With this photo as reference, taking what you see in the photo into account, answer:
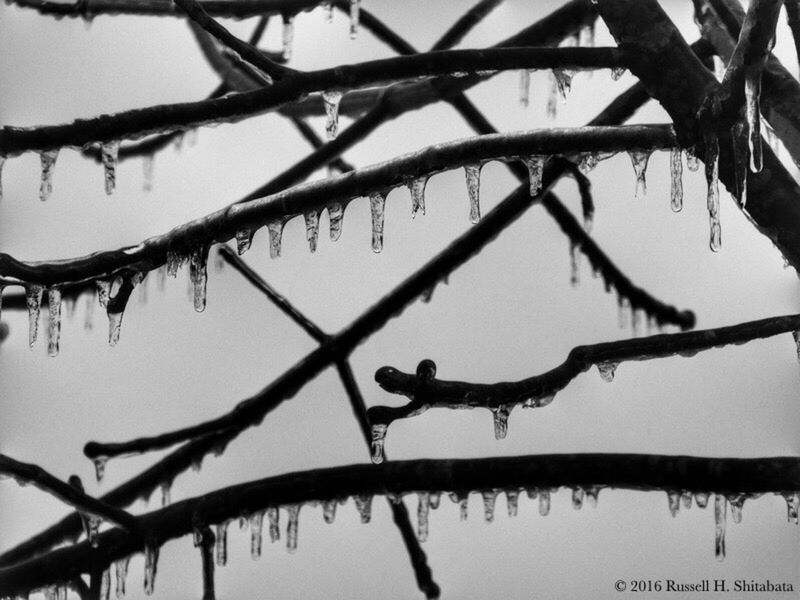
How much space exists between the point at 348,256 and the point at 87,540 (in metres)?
0.87

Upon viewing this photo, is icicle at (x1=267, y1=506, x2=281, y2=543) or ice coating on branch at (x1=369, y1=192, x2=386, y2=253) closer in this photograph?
ice coating on branch at (x1=369, y1=192, x2=386, y2=253)

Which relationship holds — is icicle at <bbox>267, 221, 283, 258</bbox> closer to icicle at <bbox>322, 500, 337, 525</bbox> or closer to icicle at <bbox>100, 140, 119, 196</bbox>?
icicle at <bbox>100, 140, 119, 196</bbox>

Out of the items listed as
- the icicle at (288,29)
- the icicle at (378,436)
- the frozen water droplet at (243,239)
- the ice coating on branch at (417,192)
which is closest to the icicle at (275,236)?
the frozen water droplet at (243,239)

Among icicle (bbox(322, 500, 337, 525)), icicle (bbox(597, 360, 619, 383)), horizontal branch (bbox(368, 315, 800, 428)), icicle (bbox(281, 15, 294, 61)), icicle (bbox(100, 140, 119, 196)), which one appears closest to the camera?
horizontal branch (bbox(368, 315, 800, 428))

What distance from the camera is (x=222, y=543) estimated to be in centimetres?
92

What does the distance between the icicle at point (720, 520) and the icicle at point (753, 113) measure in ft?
1.12

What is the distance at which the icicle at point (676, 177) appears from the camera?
74 centimetres

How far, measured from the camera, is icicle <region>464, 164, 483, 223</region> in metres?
0.75

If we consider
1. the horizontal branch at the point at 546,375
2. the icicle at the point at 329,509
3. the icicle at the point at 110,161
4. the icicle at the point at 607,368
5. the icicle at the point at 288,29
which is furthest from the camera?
the icicle at the point at 288,29

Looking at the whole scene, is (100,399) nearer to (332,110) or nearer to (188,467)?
(188,467)

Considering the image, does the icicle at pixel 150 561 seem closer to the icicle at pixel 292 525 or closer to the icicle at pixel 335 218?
the icicle at pixel 292 525

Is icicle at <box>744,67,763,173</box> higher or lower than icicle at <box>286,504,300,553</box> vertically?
higher

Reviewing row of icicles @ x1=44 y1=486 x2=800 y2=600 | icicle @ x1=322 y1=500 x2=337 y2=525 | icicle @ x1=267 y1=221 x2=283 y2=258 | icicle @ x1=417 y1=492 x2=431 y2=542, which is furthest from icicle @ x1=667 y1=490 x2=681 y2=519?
icicle @ x1=267 y1=221 x2=283 y2=258

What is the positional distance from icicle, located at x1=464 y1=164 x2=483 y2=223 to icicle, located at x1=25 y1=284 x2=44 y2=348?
1.46ft
